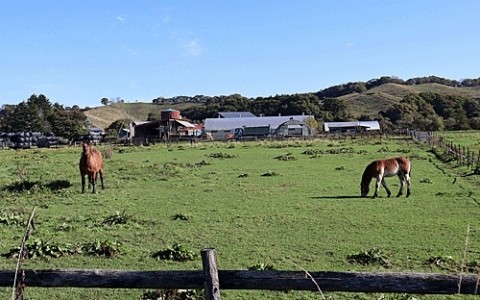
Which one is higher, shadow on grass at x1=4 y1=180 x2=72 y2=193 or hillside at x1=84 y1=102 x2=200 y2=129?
hillside at x1=84 y1=102 x2=200 y2=129

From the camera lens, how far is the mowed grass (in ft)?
29.3

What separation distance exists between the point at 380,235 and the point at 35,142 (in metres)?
72.1

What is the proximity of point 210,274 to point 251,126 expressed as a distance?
9272 centimetres

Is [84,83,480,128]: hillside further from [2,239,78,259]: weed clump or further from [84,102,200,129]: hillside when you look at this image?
[2,239,78,259]: weed clump

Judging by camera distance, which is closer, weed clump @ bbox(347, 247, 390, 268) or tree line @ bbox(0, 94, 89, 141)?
weed clump @ bbox(347, 247, 390, 268)

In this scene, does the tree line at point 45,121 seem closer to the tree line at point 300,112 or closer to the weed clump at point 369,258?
the tree line at point 300,112

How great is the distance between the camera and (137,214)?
1396cm

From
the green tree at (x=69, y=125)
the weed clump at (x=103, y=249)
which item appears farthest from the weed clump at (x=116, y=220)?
the green tree at (x=69, y=125)

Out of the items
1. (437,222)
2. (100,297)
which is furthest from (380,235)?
(100,297)

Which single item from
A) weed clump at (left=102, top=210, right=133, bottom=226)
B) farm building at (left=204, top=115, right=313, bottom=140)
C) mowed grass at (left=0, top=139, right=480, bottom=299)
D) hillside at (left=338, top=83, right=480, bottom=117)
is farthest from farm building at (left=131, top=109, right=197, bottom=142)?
weed clump at (left=102, top=210, right=133, bottom=226)

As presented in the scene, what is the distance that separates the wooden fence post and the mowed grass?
3.14m

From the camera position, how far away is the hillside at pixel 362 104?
14650cm

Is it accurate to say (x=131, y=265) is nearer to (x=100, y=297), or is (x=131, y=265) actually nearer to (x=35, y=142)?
(x=100, y=297)

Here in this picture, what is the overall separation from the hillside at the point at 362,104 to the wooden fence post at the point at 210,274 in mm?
129220
